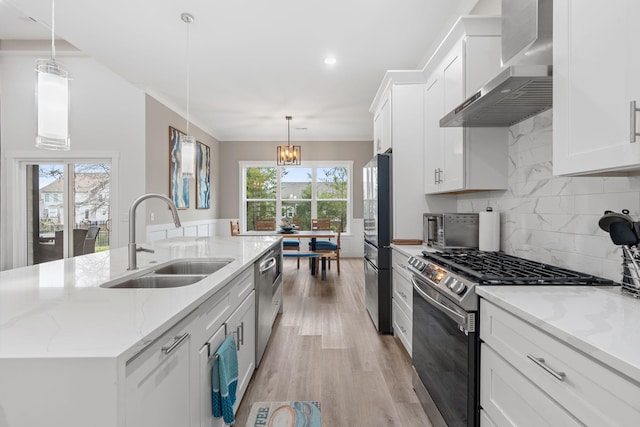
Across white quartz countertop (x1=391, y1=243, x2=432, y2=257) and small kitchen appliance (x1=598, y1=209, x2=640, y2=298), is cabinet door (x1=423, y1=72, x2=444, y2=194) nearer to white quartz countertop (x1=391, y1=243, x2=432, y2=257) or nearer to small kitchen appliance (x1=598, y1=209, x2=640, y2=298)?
white quartz countertop (x1=391, y1=243, x2=432, y2=257)

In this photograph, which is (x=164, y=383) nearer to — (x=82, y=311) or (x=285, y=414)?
(x=82, y=311)

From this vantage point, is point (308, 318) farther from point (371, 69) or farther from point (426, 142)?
point (371, 69)

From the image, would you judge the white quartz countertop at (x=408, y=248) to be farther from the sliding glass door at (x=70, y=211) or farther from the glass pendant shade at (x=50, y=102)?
the sliding glass door at (x=70, y=211)

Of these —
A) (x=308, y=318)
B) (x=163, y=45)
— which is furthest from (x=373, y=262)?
(x=163, y=45)

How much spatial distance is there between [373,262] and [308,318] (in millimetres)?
976

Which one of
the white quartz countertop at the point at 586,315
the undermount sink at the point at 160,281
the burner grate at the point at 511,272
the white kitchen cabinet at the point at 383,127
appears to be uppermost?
the white kitchen cabinet at the point at 383,127

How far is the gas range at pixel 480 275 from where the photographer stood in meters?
1.34

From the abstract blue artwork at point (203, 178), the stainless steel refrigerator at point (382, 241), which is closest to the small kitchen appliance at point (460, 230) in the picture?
the stainless steel refrigerator at point (382, 241)

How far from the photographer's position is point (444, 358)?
5.15ft

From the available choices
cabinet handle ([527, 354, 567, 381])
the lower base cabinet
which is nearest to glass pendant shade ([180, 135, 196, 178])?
the lower base cabinet

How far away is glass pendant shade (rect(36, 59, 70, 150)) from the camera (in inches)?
62.1

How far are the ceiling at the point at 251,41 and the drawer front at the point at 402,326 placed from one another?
8.50ft

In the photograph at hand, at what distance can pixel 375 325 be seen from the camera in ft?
10.5

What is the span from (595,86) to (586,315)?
772mm
